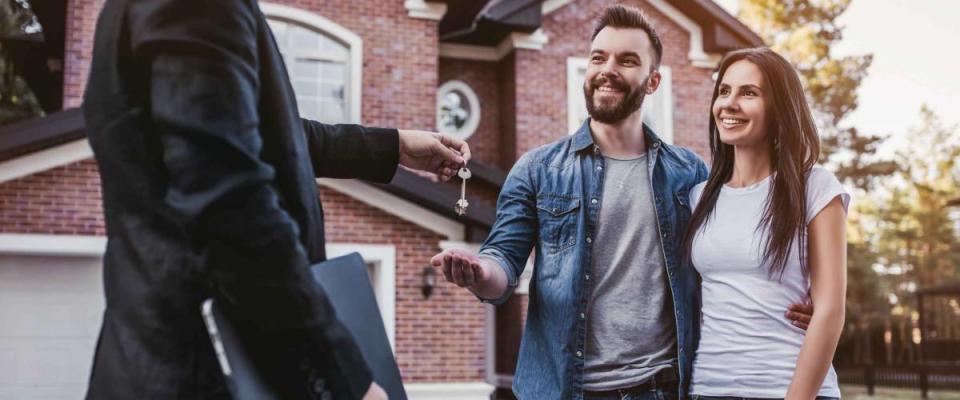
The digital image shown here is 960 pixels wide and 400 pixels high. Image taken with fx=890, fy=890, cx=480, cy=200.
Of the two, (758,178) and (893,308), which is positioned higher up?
(758,178)

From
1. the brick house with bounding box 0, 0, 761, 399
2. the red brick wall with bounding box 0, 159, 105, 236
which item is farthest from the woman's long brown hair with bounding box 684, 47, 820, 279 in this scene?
the red brick wall with bounding box 0, 159, 105, 236

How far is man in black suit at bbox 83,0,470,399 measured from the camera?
1.56 metres

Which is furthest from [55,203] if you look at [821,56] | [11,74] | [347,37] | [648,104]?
[821,56]

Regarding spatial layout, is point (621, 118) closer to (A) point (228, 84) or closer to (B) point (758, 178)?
(B) point (758, 178)

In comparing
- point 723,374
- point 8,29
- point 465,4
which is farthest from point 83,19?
point 8,29

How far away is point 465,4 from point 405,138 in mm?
11876

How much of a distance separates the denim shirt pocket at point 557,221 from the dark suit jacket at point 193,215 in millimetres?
1598

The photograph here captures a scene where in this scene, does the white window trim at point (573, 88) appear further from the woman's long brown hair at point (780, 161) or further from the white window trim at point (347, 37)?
the woman's long brown hair at point (780, 161)

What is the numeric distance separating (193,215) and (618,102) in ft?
6.98

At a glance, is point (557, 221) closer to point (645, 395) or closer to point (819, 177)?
point (645, 395)

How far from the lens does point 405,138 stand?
2.57 meters

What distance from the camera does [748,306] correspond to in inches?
115

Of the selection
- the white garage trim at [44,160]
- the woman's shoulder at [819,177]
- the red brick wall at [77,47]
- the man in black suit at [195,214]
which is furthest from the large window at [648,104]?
the man in black suit at [195,214]

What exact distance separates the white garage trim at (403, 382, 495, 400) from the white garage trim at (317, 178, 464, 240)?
188 cm
